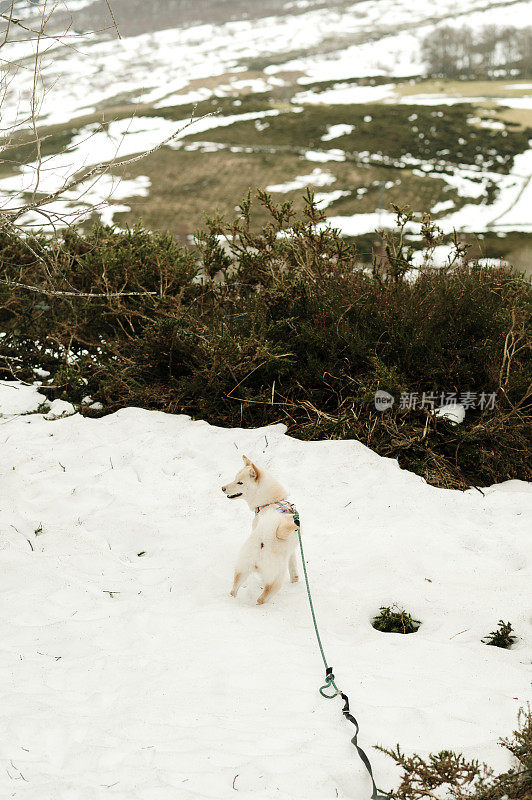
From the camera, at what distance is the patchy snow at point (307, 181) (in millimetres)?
27175

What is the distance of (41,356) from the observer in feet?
22.8

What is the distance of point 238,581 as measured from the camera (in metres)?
3.38

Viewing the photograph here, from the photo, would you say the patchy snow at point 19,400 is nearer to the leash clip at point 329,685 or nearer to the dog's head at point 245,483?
the dog's head at point 245,483

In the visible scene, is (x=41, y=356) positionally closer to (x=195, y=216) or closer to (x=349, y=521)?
(x=349, y=521)

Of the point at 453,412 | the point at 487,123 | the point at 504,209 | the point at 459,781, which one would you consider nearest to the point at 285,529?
the point at 459,781

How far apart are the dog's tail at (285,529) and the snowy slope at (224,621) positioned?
0.46 meters

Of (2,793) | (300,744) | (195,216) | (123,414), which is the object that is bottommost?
(195,216)

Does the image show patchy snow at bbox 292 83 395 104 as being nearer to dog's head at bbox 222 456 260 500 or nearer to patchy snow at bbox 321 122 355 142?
patchy snow at bbox 321 122 355 142

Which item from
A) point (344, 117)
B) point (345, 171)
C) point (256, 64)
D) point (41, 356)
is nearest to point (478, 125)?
point (344, 117)

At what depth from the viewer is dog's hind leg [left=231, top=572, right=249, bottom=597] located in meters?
3.35

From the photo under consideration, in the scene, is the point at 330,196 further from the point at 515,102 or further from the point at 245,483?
the point at 245,483

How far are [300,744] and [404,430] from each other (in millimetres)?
3204

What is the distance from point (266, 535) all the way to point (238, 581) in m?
0.37

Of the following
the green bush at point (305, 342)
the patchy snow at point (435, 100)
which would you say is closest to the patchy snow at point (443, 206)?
the green bush at point (305, 342)
